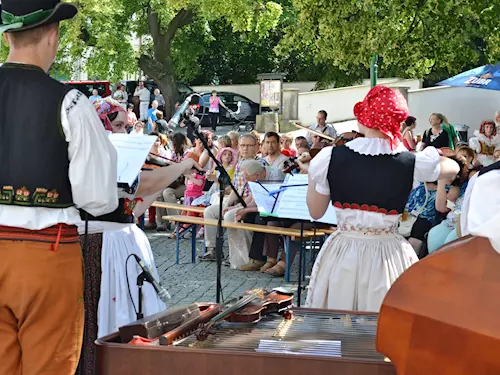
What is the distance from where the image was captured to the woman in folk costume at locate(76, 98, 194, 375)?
15.7ft

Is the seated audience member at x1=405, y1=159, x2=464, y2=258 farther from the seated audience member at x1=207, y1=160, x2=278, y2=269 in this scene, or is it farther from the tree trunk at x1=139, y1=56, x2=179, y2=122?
the tree trunk at x1=139, y1=56, x2=179, y2=122

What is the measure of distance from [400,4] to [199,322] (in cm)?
662

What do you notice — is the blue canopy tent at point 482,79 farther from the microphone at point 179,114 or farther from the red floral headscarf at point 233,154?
the microphone at point 179,114

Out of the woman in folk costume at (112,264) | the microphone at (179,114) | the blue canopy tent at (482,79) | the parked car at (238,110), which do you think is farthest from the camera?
the parked car at (238,110)

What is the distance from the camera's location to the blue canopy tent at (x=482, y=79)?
11.8 meters

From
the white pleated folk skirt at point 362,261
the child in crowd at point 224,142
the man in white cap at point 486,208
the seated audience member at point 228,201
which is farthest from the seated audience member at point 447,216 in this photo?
the man in white cap at point 486,208

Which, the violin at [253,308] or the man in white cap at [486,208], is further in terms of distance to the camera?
the violin at [253,308]

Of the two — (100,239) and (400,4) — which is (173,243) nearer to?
(400,4)

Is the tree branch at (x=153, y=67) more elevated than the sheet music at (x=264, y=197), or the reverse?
the tree branch at (x=153, y=67)

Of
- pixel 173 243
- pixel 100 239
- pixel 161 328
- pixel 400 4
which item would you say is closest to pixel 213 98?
pixel 173 243

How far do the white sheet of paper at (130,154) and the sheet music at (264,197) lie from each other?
3.05 metres

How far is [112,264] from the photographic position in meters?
4.98

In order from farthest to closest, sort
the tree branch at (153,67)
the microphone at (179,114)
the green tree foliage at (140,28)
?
the tree branch at (153,67)
the green tree foliage at (140,28)
the microphone at (179,114)

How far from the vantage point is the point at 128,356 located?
3.06 m
